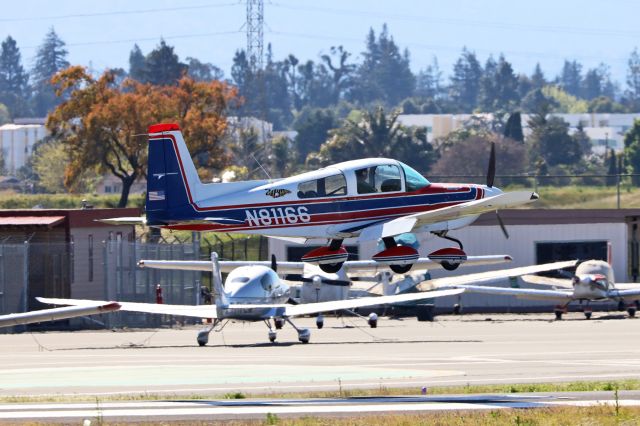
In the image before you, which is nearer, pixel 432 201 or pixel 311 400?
pixel 311 400

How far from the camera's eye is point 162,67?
193m

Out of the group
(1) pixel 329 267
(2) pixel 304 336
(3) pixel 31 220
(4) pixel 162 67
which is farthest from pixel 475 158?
(1) pixel 329 267

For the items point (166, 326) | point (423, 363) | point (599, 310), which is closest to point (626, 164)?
point (599, 310)

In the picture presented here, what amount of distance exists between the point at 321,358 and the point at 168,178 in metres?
10.1

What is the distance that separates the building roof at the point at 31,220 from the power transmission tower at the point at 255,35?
323ft

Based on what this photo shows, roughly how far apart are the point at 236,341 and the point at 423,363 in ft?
33.9

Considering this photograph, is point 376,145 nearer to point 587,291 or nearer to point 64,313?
point 587,291

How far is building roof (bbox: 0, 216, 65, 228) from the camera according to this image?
5169 centimetres

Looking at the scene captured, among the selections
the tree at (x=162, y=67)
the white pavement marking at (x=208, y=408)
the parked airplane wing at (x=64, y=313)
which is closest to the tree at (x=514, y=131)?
the tree at (x=162, y=67)

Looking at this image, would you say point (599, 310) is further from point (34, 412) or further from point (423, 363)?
point (34, 412)

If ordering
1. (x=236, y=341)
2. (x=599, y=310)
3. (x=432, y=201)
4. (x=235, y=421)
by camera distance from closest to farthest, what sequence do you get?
(x=235, y=421) → (x=432, y=201) → (x=236, y=341) → (x=599, y=310)

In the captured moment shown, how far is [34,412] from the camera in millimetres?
26125

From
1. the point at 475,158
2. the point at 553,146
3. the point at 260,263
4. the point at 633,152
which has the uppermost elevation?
the point at 553,146

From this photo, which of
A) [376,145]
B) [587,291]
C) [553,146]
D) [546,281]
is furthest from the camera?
[553,146]
